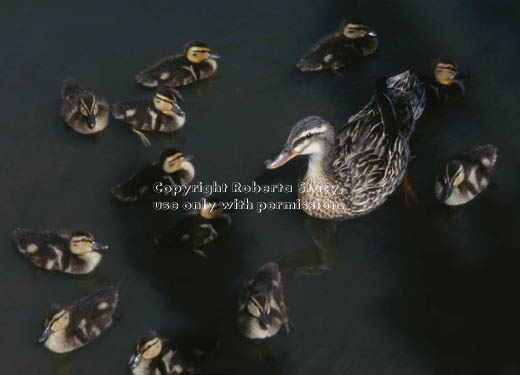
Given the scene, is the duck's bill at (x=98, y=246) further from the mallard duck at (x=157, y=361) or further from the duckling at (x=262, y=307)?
the duckling at (x=262, y=307)

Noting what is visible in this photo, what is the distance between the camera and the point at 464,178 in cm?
378

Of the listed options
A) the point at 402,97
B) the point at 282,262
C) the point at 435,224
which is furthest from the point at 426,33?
the point at 282,262

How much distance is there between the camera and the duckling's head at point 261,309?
10.7 feet

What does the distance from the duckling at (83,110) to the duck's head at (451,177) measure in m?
2.05

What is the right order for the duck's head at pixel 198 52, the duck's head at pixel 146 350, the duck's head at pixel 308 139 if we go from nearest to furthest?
the duck's head at pixel 146 350 < the duck's head at pixel 308 139 < the duck's head at pixel 198 52

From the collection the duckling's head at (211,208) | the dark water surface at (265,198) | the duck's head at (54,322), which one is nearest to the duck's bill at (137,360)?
the dark water surface at (265,198)

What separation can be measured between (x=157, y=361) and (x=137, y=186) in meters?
1.07

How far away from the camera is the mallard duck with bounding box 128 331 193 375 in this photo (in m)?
3.20

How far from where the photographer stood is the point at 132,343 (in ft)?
11.1

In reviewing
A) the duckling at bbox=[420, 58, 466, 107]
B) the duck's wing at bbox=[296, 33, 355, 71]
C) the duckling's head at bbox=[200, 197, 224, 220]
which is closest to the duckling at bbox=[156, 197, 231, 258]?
the duckling's head at bbox=[200, 197, 224, 220]

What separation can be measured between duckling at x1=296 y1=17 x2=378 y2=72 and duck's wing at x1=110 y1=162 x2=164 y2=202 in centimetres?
126

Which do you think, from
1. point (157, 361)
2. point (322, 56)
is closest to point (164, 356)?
point (157, 361)

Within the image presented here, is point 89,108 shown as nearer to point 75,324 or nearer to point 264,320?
point 75,324

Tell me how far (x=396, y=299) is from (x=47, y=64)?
280 cm
